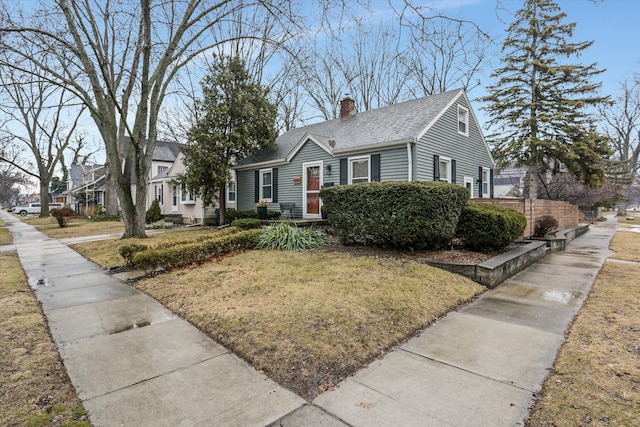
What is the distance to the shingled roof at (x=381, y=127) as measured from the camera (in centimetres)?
1084

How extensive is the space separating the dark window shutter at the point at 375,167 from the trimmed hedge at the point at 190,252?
15.9 ft

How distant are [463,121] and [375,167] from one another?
5033 millimetres

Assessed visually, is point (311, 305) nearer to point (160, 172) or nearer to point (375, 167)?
point (375, 167)

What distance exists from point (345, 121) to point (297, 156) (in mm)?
2916

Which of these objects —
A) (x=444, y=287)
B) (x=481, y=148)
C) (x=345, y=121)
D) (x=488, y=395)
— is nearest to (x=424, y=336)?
(x=488, y=395)

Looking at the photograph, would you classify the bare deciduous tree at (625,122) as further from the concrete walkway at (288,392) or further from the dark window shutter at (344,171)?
the concrete walkway at (288,392)

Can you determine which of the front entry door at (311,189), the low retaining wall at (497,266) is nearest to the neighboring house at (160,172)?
the front entry door at (311,189)

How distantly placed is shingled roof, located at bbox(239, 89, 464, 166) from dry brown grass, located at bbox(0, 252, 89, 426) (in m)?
9.45

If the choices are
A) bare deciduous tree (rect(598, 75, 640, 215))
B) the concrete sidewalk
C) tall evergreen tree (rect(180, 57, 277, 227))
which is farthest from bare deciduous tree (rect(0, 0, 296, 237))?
bare deciduous tree (rect(598, 75, 640, 215))

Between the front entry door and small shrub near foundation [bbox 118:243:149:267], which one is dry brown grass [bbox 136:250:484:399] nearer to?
small shrub near foundation [bbox 118:243:149:267]

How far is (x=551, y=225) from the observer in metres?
10.2

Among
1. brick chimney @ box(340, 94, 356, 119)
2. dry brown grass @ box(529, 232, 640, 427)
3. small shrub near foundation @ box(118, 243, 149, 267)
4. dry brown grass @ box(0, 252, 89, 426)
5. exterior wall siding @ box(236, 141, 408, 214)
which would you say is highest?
brick chimney @ box(340, 94, 356, 119)

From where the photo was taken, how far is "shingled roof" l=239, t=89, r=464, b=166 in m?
10.8

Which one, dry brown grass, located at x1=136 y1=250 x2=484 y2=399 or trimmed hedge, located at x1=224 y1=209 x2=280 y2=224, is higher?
trimmed hedge, located at x1=224 y1=209 x2=280 y2=224
